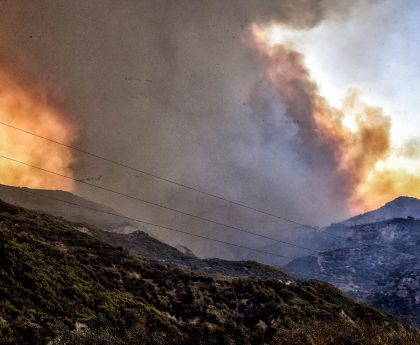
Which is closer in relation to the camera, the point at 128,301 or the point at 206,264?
the point at 128,301

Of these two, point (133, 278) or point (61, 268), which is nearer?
point (61, 268)

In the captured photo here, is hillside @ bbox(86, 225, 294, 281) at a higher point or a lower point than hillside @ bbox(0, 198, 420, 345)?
higher

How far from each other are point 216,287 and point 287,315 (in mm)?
9124

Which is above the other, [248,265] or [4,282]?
[248,265]

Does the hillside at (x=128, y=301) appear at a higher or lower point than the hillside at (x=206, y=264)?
lower

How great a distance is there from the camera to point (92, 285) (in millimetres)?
26703

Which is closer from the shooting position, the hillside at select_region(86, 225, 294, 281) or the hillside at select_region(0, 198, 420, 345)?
the hillside at select_region(0, 198, 420, 345)

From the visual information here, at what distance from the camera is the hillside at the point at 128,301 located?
17328 millimetres

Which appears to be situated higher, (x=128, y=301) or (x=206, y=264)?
(x=206, y=264)

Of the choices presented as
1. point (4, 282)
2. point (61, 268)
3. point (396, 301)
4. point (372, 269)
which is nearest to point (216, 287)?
point (61, 268)

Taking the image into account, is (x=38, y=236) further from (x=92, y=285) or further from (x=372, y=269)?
(x=372, y=269)

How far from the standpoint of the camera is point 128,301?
26.7 meters

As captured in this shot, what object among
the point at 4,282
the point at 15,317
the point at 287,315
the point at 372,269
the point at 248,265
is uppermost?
the point at 372,269

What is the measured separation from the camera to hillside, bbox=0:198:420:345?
1733 cm
